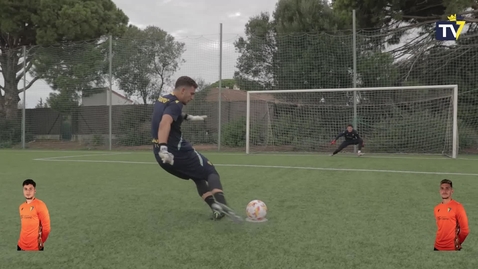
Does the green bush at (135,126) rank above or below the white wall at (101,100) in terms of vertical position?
below

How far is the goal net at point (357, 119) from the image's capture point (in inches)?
557

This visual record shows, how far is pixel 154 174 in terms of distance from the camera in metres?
8.24

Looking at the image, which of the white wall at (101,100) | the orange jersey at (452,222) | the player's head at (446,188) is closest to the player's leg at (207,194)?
the orange jersey at (452,222)

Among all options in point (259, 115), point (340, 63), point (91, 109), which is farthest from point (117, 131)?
point (340, 63)

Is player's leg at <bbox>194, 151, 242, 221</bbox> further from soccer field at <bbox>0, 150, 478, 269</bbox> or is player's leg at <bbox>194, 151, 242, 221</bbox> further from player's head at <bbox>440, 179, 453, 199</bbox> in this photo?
player's head at <bbox>440, 179, 453, 199</bbox>

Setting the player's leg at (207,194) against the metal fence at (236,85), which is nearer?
the player's leg at (207,194)

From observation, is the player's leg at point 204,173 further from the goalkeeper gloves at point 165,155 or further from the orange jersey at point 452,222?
the orange jersey at point 452,222

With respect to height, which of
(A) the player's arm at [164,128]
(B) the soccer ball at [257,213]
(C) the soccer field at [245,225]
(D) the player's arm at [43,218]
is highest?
(A) the player's arm at [164,128]

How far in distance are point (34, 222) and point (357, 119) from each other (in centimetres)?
1441

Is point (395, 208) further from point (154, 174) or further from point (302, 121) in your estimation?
point (302, 121)

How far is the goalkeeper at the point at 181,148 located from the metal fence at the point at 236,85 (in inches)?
461

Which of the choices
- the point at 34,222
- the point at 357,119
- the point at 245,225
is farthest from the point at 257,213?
the point at 357,119

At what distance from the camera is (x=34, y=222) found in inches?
83.9

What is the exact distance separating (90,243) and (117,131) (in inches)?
625
